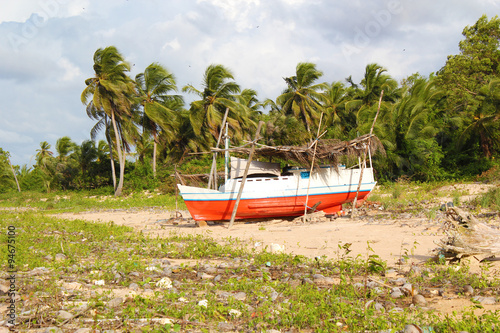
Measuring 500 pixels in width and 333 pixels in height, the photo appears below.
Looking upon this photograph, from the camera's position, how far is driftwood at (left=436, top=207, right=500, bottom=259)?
6.15 meters

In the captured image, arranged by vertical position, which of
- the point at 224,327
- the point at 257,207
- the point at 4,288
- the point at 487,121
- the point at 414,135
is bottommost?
the point at 224,327

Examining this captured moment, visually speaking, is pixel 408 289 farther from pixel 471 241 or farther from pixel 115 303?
pixel 115 303

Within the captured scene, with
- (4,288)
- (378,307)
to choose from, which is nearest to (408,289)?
(378,307)

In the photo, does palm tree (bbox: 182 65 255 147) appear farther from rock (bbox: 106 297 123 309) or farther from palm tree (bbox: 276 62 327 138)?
rock (bbox: 106 297 123 309)

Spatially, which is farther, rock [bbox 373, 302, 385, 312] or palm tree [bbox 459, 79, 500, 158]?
palm tree [bbox 459, 79, 500, 158]

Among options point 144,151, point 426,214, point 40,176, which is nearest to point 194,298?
point 426,214

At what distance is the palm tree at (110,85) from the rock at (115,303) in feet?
83.1

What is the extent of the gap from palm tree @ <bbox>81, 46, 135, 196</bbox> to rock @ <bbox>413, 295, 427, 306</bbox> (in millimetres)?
26717

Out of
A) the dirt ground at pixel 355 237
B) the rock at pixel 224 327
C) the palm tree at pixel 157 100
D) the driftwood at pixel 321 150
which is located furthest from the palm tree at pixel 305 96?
the rock at pixel 224 327

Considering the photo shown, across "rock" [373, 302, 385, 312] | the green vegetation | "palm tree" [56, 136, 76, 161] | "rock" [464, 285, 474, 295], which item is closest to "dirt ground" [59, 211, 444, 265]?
the green vegetation

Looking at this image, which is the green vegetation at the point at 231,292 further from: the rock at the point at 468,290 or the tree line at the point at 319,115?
the tree line at the point at 319,115

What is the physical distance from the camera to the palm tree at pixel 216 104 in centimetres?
2859

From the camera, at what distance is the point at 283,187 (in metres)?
14.4

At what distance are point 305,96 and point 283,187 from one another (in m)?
18.4
